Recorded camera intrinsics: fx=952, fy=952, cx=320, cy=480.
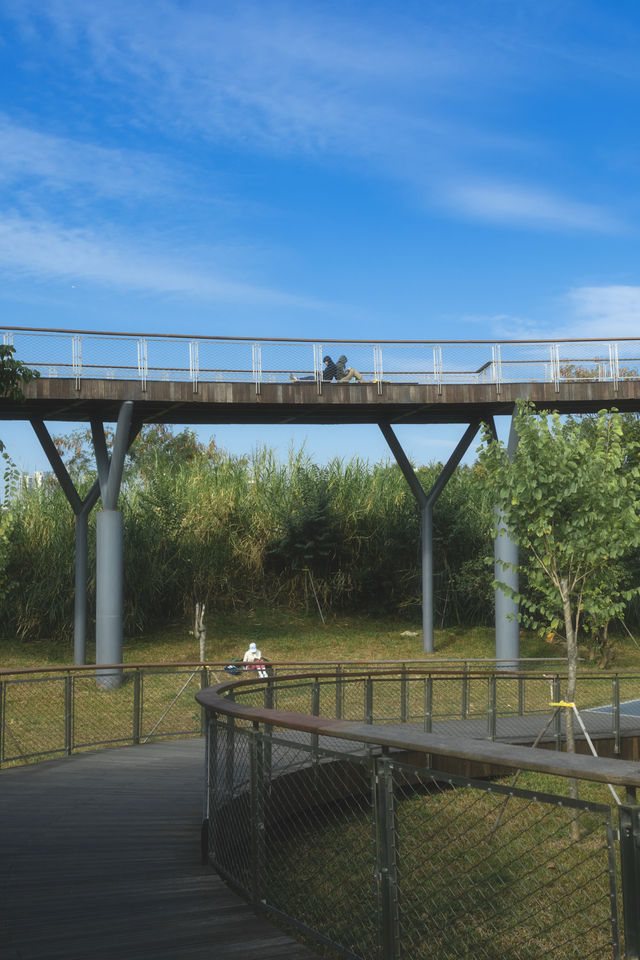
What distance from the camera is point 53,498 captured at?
2834 cm

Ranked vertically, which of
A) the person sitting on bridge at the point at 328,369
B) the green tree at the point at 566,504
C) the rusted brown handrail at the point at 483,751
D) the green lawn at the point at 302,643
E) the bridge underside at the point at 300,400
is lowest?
the green lawn at the point at 302,643

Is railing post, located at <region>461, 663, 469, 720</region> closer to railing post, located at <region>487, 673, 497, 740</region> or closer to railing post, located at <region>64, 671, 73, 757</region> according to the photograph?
railing post, located at <region>487, 673, 497, 740</region>

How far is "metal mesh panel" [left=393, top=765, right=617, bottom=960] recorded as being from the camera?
13.1 feet

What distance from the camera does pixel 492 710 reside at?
1386 cm

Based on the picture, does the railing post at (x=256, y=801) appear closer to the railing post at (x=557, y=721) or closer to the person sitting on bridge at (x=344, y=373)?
the railing post at (x=557, y=721)

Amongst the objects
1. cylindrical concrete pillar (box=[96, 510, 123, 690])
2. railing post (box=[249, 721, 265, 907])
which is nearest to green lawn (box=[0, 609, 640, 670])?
cylindrical concrete pillar (box=[96, 510, 123, 690])

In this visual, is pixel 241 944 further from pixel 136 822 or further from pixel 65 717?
pixel 65 717

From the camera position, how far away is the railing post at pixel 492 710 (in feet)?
45.4

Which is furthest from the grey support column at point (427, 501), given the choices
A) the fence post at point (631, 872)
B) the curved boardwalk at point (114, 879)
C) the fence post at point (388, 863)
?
the fence post at point (631, 872)

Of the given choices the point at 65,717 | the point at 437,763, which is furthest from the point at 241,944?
the point at 437,763

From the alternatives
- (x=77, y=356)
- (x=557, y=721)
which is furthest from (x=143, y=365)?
(x=557, y=721)

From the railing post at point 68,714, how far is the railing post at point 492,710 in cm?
595

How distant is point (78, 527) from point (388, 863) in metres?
19.9

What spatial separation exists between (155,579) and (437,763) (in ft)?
51.6
